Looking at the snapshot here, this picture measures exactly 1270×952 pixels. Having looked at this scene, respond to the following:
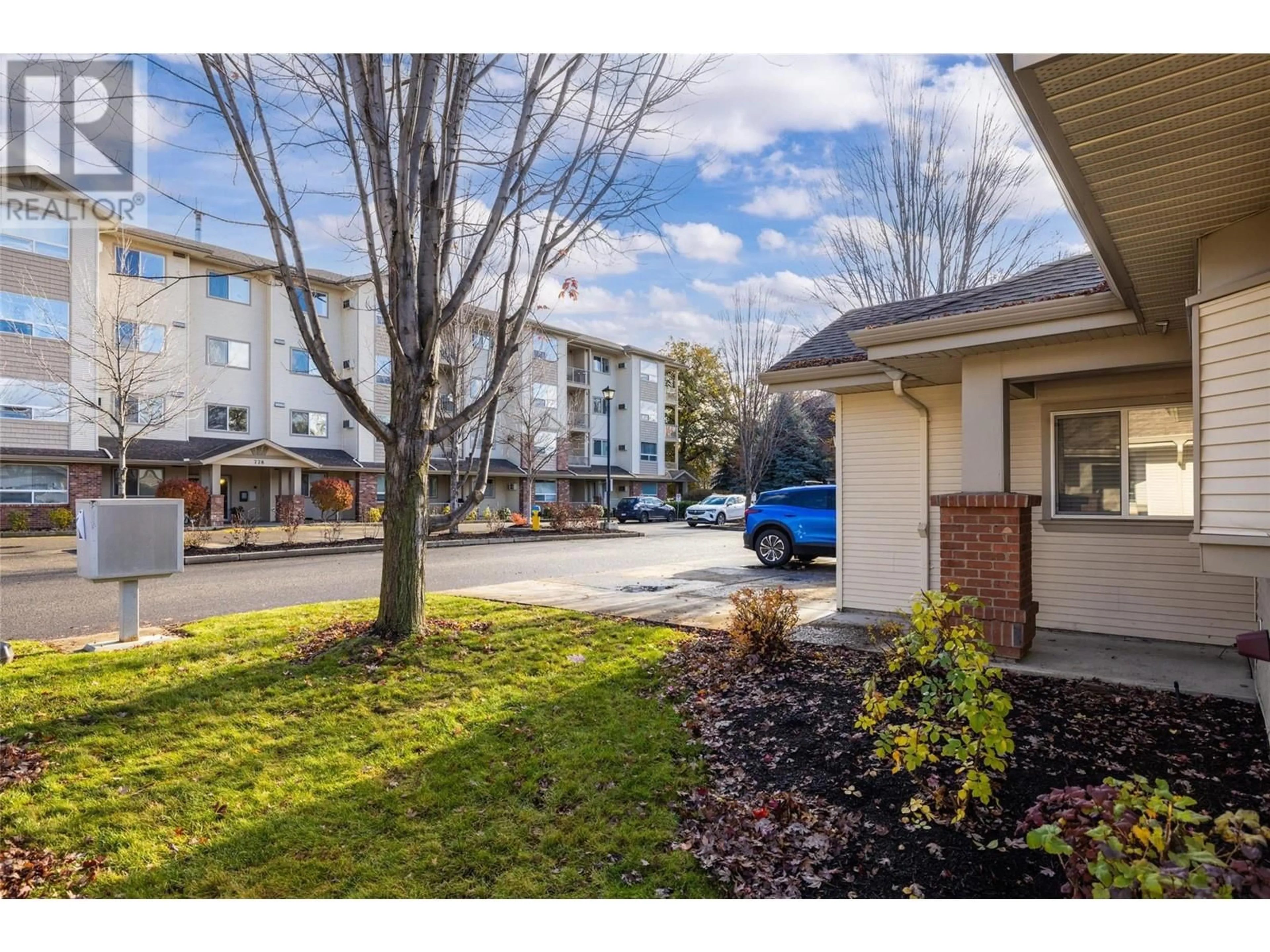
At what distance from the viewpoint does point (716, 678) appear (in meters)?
5.01

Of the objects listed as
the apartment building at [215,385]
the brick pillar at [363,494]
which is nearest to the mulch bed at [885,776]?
the apartment building at [215,385]

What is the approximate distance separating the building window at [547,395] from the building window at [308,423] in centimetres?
886

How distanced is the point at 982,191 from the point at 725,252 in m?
10.1

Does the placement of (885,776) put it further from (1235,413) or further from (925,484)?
(925,484)

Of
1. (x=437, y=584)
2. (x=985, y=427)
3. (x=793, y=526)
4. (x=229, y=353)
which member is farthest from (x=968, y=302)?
(x=229, y=353)

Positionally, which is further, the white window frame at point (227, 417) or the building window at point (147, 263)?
the white window frame at point (227, 417)

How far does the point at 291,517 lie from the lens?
56.9 ft

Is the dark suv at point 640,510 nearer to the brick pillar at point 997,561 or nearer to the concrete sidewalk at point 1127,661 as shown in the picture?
the concrete sidewalk at point 1127,661

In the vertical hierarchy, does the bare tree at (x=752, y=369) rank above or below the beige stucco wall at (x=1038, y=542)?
above

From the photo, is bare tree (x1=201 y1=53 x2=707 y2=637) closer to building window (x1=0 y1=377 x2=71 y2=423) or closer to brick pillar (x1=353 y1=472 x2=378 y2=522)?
building window (x1=0 y1=377 x2=71 y2=423)

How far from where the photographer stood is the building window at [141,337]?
16.2 metres

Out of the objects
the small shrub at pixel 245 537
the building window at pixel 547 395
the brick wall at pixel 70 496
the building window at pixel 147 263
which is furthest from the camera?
the building window at pixel 547 395

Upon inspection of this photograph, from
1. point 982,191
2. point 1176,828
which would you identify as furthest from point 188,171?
point 982,191
